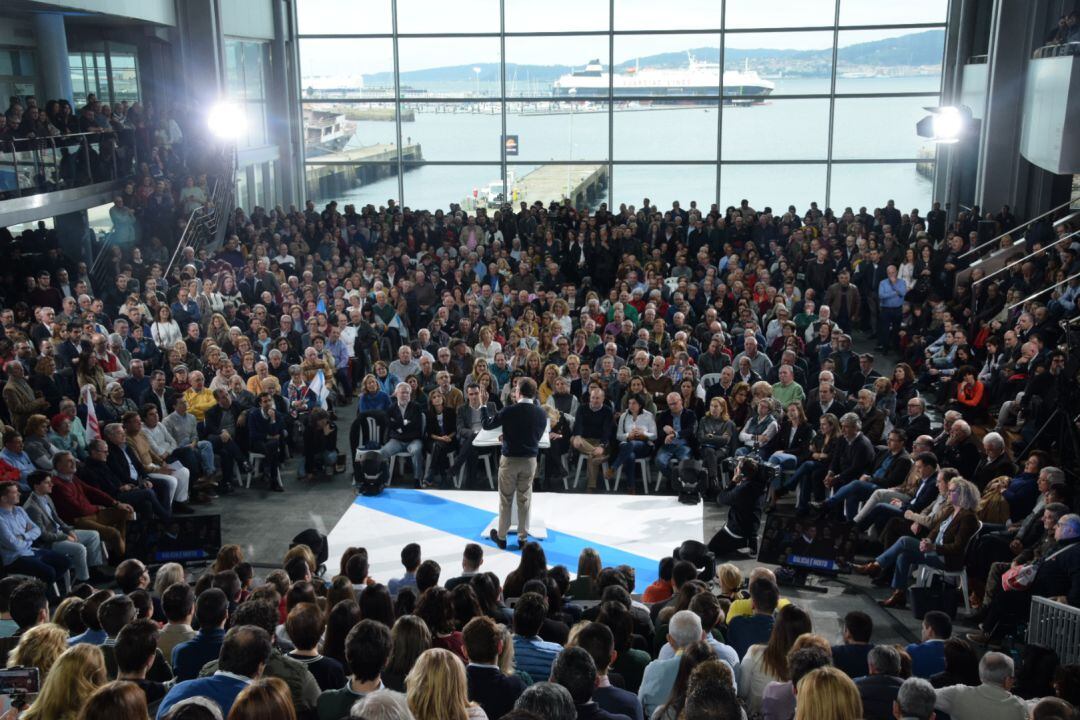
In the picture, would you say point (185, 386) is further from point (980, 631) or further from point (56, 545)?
point (980, 631)

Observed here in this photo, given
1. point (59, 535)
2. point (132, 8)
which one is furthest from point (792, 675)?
point (132, 8)

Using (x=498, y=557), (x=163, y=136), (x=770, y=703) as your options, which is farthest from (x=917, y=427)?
(x=163, y=136)

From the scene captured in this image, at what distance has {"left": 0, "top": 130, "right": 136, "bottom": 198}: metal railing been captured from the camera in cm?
1384

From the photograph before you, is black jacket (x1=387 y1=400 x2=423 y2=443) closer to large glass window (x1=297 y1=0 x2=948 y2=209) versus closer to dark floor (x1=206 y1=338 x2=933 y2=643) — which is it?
dark floor (x1=206 y1=338 x2=933 y2=643)

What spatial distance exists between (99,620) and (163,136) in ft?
46.5

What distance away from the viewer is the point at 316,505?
33.3 feet

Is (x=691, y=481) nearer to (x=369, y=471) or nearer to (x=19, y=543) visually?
(x=369, y=471)

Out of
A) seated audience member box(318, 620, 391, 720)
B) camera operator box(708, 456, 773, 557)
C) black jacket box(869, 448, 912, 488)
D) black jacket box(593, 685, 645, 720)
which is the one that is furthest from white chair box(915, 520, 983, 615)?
seated audience member box(318, 620, 391, 720)

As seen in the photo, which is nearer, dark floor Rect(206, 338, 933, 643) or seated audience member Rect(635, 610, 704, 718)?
seated audience member Rect(635, 610, 704, 718)

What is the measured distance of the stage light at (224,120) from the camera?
18.5m

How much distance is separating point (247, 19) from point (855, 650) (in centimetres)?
1819

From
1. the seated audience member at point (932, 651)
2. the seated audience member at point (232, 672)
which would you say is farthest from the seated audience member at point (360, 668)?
the seated audience member at point (932, 651)

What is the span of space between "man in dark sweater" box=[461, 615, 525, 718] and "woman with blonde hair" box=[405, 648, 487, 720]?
491mm

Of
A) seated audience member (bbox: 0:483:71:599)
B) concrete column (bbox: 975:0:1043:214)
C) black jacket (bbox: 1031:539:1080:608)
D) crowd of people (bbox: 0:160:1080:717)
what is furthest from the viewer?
concrete column (bbox: 975:0:1043:214)
